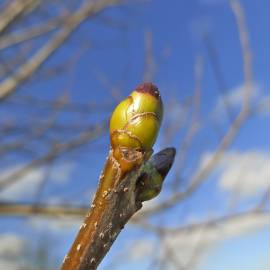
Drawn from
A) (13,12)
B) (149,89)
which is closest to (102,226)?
(149,89)

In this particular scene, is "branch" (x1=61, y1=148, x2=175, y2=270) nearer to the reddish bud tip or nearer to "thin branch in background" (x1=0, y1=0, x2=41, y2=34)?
the reddish bud tip

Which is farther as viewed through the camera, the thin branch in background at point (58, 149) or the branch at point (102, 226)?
the thin branch in background at point (58, 149)

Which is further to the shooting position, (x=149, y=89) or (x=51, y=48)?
(x=51, y=48)

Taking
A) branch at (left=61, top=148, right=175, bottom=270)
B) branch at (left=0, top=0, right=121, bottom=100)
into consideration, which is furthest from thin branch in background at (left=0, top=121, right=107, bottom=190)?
branch at (left=61, top=148, right=175, bottom=270)

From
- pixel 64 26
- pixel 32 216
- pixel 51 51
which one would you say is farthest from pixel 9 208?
pixel 64 26

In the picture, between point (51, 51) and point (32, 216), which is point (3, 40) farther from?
point (32, 216)

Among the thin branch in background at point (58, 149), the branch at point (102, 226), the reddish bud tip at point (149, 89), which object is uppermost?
the thin branch in background at point (58, 149)

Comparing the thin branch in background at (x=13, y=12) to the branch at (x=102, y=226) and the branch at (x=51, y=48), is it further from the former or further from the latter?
the branch at (x=102, y=226)

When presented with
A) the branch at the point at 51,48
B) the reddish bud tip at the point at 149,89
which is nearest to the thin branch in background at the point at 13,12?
the branch at the point at 51,48

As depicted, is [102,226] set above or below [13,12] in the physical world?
below

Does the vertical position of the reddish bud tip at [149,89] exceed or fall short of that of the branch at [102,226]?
it exceeds it

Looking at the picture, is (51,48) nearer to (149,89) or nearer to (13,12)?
(13,12)
